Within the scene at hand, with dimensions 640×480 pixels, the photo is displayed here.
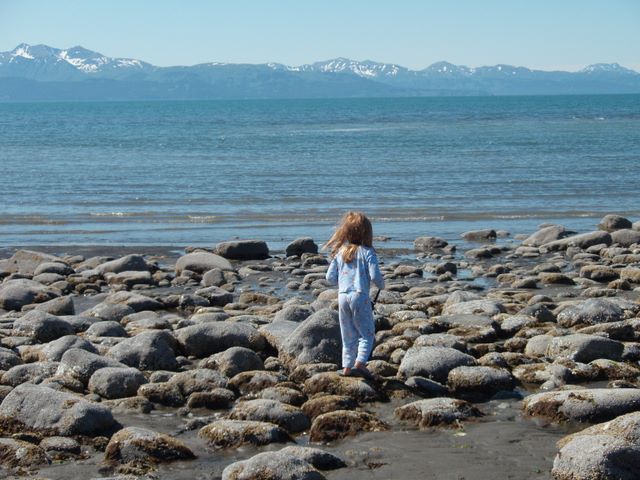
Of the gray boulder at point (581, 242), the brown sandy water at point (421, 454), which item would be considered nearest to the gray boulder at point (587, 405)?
the brown sandy water at point (421, 454)

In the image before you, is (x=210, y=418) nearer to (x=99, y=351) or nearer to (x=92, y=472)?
(x=92, y=472)

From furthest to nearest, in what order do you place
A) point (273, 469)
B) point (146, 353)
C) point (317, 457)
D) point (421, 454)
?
point (146, 353) < point (421, 454) < point (317, 457) < point (273, 469)

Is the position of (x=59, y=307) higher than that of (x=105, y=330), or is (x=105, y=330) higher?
(x=105, y=330)

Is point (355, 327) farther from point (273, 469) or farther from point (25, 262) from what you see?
point (25, 262)

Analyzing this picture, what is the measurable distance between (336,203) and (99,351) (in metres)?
22.8

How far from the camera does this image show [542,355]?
11.7 meters

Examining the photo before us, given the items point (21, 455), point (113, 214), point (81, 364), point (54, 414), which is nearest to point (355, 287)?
point (81, 364)

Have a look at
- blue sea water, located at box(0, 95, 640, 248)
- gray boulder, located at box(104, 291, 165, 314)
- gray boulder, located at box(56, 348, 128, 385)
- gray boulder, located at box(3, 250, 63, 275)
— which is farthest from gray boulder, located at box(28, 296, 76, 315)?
blue sea water, located at box(0, 95, 640, 248)

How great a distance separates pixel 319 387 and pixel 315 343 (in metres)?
1.25

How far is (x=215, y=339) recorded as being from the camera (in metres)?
12.3

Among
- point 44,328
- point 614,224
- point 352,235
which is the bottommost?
point 614,224

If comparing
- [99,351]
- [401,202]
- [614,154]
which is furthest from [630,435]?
[614,154]

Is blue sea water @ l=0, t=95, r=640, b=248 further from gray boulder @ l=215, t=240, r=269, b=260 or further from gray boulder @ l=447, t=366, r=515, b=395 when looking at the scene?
gray boulder @ l=447, t=366, r=515, b=395

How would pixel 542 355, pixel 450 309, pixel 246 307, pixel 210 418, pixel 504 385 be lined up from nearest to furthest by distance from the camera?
pixel 210 418 → pixel 504 385 → pixel 542 355 → pixel 450 309 → pixel 246 307
